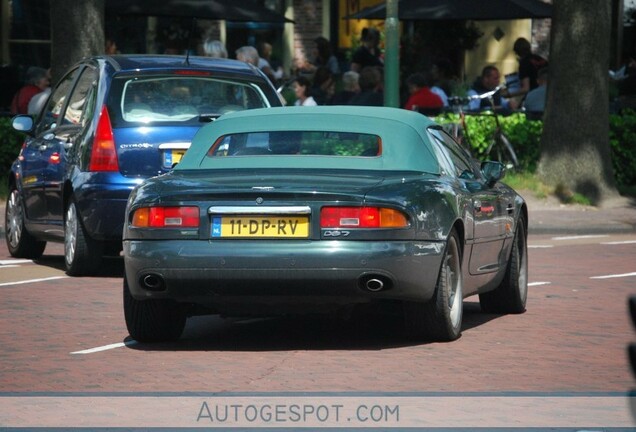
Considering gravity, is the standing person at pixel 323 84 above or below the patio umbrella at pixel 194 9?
below

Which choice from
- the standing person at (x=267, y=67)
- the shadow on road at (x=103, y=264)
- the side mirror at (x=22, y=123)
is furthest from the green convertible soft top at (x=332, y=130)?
the standing person at (x=267, y=67)

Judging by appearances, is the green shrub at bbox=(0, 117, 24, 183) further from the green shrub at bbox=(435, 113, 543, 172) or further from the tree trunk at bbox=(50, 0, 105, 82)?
the green shrub at bbox=(435, 113, 543, 172)

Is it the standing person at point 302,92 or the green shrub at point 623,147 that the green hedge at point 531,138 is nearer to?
the green shrub at point 623,147

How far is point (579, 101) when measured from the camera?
20.2 m

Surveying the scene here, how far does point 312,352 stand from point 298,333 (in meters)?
0.86

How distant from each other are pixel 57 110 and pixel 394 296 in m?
6.12

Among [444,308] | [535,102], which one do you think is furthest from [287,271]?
[535,102]

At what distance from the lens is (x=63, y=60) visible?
19672 mm

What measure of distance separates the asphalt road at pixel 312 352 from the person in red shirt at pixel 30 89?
381 inches

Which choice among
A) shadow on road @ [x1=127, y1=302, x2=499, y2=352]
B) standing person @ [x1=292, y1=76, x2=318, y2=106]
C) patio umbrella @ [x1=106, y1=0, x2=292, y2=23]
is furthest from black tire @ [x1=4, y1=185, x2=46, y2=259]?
patio umbrella @ [x1=106, y1=0, x2=292, y2=23]

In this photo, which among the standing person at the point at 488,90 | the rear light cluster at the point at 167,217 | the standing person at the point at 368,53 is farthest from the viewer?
the standing person at the point at 368,53

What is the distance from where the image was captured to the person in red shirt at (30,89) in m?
21.8

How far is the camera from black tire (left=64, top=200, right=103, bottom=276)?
503 inches

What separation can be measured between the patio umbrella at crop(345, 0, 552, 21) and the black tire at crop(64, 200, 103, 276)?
12148 mm
